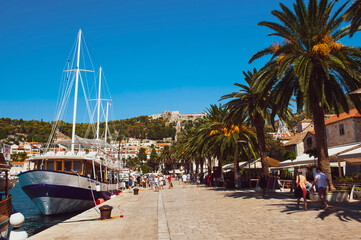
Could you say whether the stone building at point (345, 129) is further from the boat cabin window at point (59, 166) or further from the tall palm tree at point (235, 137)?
the boat cabin window at point (59, 166)

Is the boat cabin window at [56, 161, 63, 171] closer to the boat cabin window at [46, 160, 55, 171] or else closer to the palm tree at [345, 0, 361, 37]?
the boat cabin window at [46, 160, 55, 171]

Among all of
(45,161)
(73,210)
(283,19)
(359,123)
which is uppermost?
(283,19)

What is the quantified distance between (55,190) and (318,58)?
57.3ft

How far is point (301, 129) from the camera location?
54.6m

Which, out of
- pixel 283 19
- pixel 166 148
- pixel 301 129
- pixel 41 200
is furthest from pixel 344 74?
pixel 166 148

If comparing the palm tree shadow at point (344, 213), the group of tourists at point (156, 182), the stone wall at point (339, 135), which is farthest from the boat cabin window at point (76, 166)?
the stone wall at point (339, 135)

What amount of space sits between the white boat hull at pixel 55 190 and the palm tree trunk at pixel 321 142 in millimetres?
13581

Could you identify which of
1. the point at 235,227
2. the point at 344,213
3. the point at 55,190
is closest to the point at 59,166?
the point at 55,190

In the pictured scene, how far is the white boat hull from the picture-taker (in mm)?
19406

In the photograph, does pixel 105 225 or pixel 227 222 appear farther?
pixel 105 225

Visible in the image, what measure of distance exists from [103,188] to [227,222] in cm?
1746

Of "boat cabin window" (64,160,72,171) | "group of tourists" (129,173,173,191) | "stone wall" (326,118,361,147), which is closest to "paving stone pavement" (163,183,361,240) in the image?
"boat cabin window" (64,160,72,171)

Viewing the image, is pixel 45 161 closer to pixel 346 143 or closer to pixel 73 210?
pixel 73 210


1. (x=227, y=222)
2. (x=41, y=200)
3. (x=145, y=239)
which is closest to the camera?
(x=145, y=239)
